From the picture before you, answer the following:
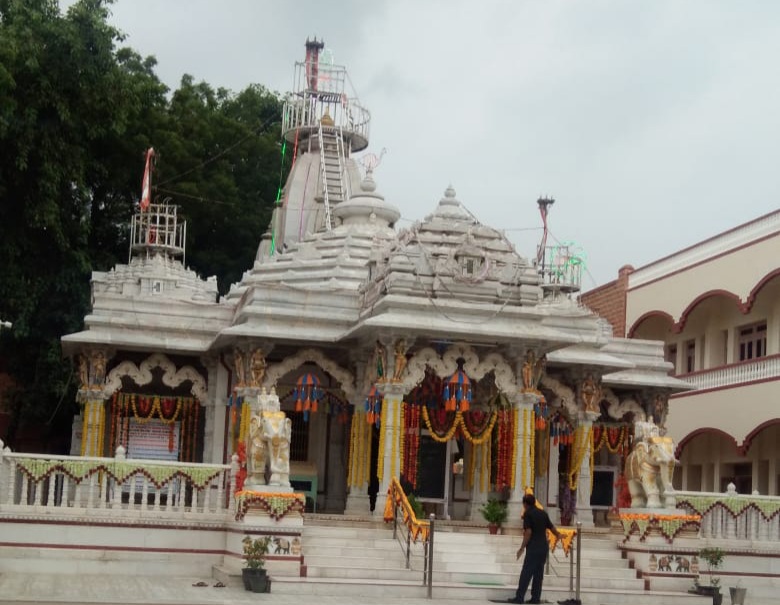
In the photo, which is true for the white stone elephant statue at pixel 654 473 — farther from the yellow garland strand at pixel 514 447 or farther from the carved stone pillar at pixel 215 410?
the carved stone pillar at pixel 215 410

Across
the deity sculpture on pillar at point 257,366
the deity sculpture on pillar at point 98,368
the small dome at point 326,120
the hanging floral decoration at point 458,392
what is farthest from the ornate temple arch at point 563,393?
the small dome at point 326,120

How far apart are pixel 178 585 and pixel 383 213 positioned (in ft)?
35.8

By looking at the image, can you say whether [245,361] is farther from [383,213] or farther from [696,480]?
[696,480]

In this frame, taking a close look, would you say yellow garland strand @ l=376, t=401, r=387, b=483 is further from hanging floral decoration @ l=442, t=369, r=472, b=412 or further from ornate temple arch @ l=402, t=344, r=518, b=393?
hanging floral decoration @ l=442, t=369, r=472, b=412

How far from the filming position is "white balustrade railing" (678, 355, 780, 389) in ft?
93.7

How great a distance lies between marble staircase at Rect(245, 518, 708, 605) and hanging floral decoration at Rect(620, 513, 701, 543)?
516 mm

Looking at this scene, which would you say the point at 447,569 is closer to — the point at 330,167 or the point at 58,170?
the point at 58,170

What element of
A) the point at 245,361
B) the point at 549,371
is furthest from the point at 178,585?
the point at 549,371

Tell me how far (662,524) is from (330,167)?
55.9 ft

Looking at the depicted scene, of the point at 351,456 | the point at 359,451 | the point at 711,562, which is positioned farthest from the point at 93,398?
the point at 711,562

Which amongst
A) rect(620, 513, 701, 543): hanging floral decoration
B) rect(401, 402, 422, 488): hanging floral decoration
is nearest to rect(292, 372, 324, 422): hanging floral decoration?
rect(401, 402, 422, 488): hanging floral decoration

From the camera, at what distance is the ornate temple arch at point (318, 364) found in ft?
69.9

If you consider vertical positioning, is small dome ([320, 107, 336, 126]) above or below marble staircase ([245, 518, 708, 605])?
above

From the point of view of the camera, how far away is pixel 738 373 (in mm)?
30125
